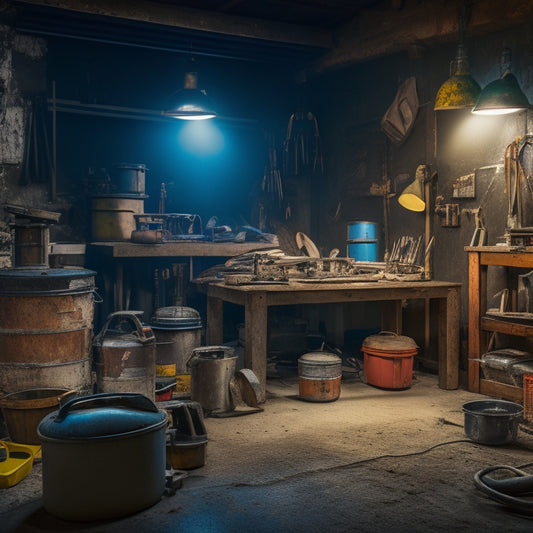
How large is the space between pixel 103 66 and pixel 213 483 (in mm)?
6903

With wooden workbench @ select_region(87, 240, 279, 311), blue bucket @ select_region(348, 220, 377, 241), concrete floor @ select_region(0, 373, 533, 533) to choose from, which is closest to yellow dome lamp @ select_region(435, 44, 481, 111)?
blue bucket @ select_region(348, 220, 377, 241)

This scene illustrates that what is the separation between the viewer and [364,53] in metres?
7.61

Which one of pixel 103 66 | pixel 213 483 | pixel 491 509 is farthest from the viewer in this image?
pixel 103 66

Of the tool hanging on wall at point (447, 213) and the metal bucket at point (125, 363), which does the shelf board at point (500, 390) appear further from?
the metal bucket at point (125, 363)

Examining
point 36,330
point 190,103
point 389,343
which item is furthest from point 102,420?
point 190,103

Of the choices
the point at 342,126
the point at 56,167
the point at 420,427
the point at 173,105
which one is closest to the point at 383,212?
the point at 342,126

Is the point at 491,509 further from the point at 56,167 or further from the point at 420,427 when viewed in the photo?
the point at 56,167

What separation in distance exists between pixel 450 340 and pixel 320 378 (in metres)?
1.36

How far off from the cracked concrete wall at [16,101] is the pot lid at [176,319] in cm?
239

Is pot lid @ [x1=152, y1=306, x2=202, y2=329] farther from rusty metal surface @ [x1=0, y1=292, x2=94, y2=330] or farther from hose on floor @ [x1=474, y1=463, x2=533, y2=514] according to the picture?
hose on floor @ [x1=474, y1=463, x2=533, y2=514]

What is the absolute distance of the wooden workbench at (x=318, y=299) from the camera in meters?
5.33

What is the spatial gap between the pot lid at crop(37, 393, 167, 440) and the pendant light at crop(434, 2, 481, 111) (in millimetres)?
3905

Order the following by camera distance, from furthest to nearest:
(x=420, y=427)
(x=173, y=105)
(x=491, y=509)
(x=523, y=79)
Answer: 1. (x=173, y=105)
2. (x=523, y=79)
3. (x=420, y=427)
4. (x=491, y=509)

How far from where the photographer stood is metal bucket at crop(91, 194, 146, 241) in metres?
7.91
